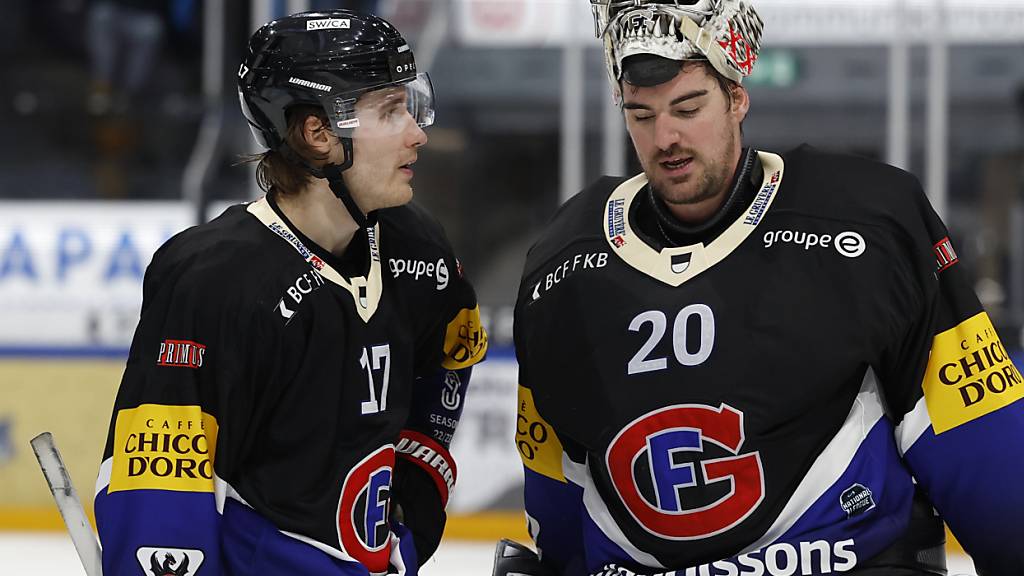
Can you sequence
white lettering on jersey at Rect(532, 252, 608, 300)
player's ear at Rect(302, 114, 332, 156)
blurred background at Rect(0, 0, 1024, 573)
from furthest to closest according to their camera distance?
blurred background at Rect(0, 0, 1024, 573), player's ear at Rect(302, 114, 332, 156), white lettering on jersey at Rect(532, 252, 608, 300)

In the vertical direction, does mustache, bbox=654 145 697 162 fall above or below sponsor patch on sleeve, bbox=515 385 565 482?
above

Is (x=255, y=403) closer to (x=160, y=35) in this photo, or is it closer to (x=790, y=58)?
(x=790, y=58)

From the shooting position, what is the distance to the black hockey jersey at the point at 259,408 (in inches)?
55.4

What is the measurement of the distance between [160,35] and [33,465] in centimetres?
217

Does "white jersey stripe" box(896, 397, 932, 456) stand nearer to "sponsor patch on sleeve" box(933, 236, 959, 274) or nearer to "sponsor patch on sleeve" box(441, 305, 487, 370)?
"sponsor patch on sleeve" box(933, 236, 959, 274)

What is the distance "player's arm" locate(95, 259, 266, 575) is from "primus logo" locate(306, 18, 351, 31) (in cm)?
32

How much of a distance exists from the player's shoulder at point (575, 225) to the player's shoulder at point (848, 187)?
202 mm

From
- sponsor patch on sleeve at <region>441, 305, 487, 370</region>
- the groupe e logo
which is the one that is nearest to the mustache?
the groupe e logo

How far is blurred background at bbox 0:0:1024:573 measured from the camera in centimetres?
413

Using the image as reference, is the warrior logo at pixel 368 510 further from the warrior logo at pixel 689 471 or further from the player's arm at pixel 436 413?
the warrior logo at pixel 689 471

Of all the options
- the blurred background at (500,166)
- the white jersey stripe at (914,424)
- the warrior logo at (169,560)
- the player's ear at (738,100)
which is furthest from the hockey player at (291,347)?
the blurred background at (500,166)

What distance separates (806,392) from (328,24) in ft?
2.14

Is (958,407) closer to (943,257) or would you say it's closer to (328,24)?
(943,257)

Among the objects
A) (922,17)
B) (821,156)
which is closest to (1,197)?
(922,17)
